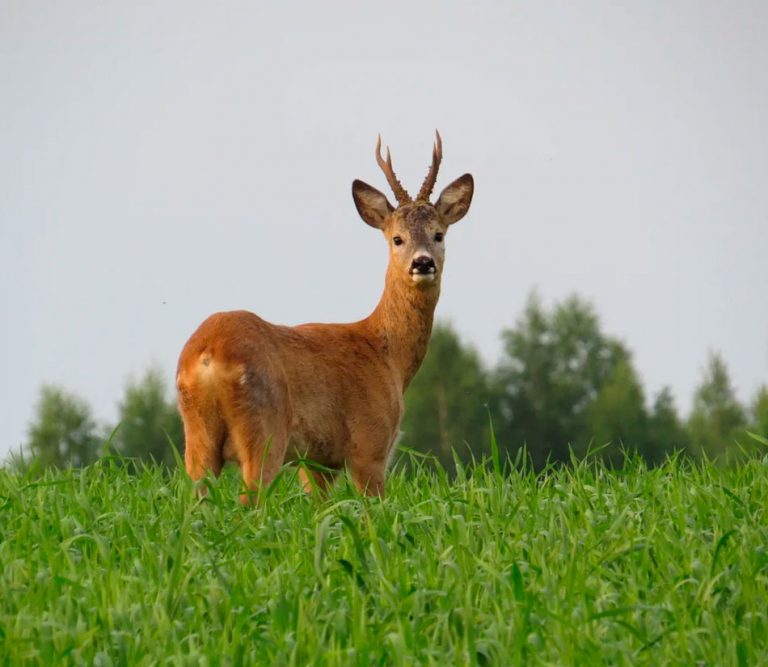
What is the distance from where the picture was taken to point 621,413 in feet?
121

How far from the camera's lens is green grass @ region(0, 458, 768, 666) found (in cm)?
434

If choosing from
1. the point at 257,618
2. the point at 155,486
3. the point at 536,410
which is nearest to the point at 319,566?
the point at 257,618

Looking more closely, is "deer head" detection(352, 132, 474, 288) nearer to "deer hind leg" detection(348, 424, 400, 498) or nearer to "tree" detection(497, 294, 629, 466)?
"deer hind leg" detection(348, 424, 400, 498)

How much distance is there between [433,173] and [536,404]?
30.0m

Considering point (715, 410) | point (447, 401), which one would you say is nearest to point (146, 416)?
point (447, 401)

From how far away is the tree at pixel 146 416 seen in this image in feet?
114

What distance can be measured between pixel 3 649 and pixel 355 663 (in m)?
1.10

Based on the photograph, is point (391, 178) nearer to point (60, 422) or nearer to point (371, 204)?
point (371, 204)

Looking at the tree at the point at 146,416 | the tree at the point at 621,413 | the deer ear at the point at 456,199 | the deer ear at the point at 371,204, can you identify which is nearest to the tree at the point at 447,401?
the tree at the point at 621,413

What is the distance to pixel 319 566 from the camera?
489cm

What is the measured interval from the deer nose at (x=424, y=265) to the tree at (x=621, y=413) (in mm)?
28235

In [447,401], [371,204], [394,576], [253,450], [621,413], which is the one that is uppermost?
[447,401]

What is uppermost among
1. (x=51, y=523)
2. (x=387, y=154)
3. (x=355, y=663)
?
(x=387, y=154)

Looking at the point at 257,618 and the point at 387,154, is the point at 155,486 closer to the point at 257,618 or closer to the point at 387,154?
the point at 257,618
